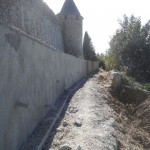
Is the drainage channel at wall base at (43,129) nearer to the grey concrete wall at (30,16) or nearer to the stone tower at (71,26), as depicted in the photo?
the grey concrete wall at (30,16)

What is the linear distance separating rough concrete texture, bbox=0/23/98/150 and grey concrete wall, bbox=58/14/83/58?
21702 mm

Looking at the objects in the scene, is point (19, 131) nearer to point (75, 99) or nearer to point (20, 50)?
point (20, 50)

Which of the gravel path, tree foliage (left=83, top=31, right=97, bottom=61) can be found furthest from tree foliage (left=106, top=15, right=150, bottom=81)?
the gravel path

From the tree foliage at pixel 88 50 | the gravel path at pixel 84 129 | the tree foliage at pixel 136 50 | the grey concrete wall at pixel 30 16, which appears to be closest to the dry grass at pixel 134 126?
the gravel path at pixel 84 129

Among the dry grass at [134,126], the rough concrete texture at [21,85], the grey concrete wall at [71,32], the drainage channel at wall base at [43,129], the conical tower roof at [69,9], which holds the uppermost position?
the conical tower roof at [69,9]

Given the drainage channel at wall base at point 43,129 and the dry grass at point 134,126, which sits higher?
the drainage channel at wall base at point 43,129

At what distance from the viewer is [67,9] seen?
34.2 metres

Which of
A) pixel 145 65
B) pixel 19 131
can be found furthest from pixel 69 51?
pixel 19 131

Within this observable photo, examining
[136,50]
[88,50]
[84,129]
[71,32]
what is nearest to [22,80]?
[84,129]

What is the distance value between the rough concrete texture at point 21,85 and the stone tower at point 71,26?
21.7 metres

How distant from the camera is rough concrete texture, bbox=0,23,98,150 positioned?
7100 mm

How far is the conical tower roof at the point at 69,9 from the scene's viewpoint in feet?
111

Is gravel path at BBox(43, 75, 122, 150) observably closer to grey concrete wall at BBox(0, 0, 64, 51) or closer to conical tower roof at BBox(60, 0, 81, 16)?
grey concrete wall at BBox(0, 0, 64, 51)

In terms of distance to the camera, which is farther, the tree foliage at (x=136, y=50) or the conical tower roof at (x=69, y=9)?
the tree foliage at (x=136, y=50)
